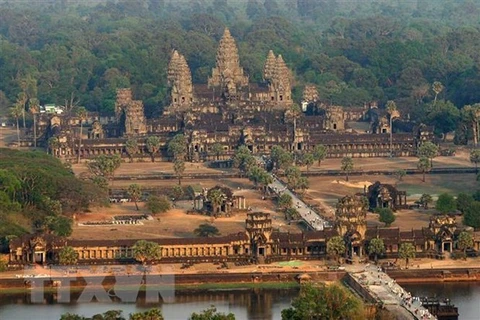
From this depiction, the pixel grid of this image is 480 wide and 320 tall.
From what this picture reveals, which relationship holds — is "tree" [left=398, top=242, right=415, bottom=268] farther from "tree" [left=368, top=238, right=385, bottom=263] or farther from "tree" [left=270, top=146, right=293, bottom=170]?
"tree" [left=270, top=146, right=293, bottom=170]

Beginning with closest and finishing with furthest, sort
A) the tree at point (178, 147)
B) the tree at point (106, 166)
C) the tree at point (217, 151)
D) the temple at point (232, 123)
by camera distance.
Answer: the tree at point (106, 166), the tree at point (178, 147), the tree at point (217, 151), the temple at point (232, 123)

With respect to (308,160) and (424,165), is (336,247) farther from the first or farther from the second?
(308,160)

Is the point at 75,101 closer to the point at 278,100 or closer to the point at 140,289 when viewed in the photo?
the point at 278,100

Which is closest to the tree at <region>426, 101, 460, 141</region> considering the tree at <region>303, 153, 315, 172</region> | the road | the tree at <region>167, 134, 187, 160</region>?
the tree at <region>303, 153, 315, 172</region>

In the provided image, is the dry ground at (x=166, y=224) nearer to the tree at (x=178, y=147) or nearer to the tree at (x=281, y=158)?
the tree at (x=281, y=158)

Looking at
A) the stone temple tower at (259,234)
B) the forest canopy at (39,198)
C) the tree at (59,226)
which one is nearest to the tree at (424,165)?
the forest canopy at (39,198)
